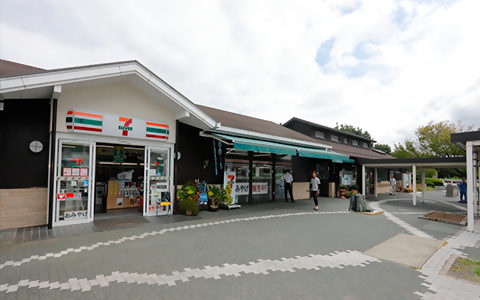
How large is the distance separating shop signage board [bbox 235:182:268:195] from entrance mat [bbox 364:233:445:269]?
6006 mm

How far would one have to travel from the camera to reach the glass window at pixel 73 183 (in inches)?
253

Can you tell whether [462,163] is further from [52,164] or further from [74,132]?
[52,164]

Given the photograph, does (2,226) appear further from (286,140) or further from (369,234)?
(286,140)

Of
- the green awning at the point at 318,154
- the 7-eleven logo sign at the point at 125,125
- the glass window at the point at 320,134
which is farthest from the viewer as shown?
the glass window at the point at 320,134

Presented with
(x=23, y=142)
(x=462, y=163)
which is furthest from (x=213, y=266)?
(x=462, y=163)

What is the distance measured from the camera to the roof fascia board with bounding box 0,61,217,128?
17.1 feet

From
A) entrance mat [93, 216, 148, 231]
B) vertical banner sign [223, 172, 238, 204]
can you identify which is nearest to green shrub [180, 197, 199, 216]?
entrance mat [93, 216, 148, 231]

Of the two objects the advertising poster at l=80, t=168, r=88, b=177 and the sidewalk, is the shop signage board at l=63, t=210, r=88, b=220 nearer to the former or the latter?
the sidewalk

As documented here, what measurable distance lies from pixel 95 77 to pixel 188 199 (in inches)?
175

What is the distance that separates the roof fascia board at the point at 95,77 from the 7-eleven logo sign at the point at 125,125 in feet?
4.10

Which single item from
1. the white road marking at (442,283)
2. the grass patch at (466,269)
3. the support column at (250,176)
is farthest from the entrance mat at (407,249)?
the support column at (250,176)

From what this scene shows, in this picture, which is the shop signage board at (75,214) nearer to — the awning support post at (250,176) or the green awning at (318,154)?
the awning support post at (250,176)

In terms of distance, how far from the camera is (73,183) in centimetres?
656

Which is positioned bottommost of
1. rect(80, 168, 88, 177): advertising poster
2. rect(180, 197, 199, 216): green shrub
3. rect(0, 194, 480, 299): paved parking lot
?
rect(0, 194, 480, 299): paved parking lot
